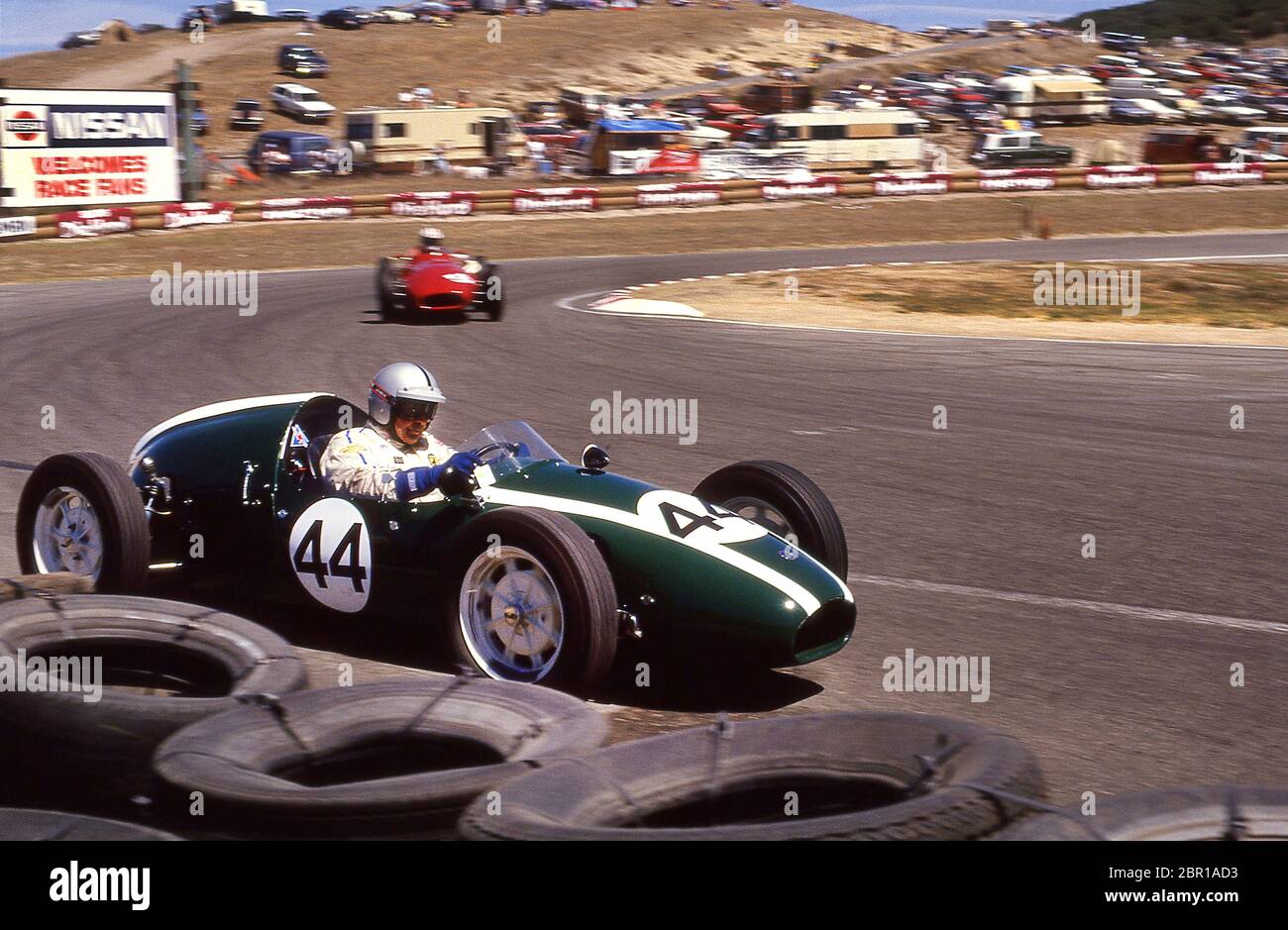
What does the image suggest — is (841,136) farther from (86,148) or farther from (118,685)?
(118,685)

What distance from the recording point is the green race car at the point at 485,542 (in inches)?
200

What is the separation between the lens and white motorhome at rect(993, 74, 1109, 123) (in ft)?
214

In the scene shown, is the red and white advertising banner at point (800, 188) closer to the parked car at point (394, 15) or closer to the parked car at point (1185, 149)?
the parked car at point (1185, 149)

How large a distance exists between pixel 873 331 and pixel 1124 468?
26.3 feet

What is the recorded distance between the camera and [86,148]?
33031 mm

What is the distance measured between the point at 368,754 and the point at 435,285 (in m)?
14.0

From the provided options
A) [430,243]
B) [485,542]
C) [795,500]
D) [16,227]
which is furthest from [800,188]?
[485,542]

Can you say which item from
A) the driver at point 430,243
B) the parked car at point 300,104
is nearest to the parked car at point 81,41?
the parked car at point 300,104

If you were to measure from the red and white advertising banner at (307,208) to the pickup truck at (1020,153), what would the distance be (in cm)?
2364

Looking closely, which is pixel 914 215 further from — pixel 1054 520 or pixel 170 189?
pixel 1054 520
